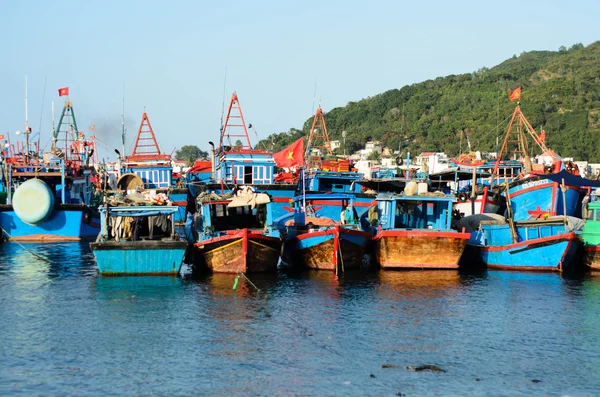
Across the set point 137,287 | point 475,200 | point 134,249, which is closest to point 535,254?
point 475,200

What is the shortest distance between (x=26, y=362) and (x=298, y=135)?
4402 inches

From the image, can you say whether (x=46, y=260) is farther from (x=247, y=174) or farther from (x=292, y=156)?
(x=292, y=156)

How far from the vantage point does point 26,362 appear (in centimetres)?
1596

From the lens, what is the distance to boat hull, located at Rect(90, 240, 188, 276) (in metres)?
24.9

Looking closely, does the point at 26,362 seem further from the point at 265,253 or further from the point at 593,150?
the point at 593,150

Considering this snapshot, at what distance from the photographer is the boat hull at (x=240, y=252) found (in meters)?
25.7

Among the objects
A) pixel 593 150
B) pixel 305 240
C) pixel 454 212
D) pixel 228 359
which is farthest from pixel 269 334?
pixel 593 150

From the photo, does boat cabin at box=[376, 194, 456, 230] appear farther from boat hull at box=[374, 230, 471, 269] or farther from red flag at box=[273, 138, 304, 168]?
red flag at box=[273, 138, 304, 168]

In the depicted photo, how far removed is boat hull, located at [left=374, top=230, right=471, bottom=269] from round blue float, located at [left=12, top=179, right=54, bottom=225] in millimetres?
19437

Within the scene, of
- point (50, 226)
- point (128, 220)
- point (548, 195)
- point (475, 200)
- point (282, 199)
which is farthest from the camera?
point (50, 226)

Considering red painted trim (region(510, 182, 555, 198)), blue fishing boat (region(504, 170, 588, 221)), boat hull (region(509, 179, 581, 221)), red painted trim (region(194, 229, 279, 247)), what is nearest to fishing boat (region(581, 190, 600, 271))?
blue fishing boat (region(504, 170, 588, 221))

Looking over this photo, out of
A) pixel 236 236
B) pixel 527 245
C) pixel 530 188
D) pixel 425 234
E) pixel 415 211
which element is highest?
pixel 530 188

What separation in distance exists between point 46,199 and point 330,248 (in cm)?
1809

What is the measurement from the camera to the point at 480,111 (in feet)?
357
